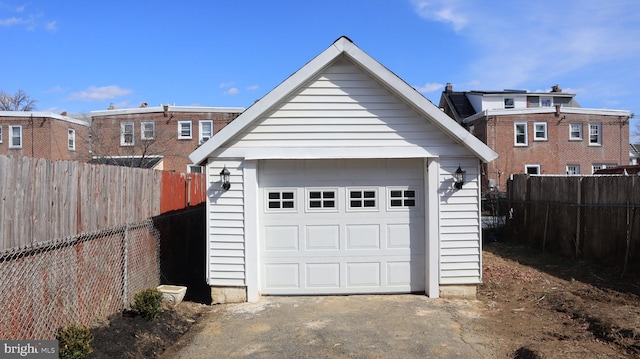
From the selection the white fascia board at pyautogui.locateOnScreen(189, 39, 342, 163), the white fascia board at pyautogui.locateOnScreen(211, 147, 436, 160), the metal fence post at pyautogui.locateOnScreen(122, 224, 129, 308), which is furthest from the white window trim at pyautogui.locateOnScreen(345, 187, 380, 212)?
the metal fence post at pyautogui.locateOnScreen(122, 224, 129, 308)

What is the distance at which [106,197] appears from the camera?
6781mm

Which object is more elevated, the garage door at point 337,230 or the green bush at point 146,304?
the garage door at point 337,230

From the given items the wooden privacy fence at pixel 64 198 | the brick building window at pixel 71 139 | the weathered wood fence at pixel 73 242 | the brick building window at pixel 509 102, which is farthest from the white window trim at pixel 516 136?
the brick building window at pixel 71 139

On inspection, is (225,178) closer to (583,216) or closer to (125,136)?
(583,216)

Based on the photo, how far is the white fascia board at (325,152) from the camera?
325 inches

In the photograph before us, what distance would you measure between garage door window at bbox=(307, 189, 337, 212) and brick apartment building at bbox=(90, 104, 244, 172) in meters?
24.1

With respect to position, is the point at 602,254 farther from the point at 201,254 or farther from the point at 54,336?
the point at 54,336

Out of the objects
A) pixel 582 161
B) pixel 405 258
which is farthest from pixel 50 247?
pixel 582 161

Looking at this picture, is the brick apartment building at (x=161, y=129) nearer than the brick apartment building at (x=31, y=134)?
No

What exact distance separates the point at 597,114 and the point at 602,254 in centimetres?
2641

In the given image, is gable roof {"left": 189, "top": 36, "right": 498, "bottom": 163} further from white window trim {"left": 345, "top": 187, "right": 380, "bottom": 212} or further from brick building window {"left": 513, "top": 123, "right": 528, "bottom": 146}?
brick building window {"left": 513, "top": 123, "right": 528, "bottom": 146}

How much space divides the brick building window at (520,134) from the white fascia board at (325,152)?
26168 mm

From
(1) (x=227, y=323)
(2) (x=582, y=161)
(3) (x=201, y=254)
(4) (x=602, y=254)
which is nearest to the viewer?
(1) (x=227, y=323)

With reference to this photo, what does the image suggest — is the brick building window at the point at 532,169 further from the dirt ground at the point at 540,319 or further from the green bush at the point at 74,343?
the green bush at the point at 74,343
